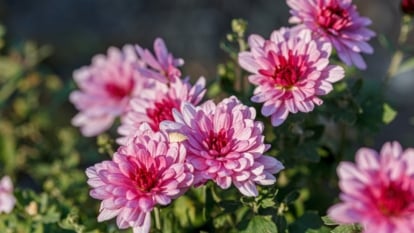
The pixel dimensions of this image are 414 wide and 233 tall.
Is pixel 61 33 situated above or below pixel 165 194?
above

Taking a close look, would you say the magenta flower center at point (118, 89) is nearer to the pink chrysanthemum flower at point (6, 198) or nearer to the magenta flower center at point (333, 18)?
the pink chrysanthemum flower at point (6, 198)

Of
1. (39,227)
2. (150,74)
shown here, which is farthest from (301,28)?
(39,227)

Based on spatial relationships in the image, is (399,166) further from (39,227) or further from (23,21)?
(23,21)

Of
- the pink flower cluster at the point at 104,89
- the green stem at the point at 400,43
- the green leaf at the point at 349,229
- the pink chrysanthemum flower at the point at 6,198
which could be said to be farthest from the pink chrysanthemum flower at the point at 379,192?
the pink flower cluster at the point at 104,89

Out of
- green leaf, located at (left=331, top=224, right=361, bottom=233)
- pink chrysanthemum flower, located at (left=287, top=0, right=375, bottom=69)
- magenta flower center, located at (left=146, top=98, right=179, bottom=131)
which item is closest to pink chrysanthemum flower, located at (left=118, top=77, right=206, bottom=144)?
magenta flower center, located at (left=146, top=98, right=179, bottom=131)

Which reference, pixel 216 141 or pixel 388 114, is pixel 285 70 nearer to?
pixel 216 141

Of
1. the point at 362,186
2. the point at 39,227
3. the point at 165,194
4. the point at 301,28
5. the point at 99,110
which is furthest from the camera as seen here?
the point at 99,110

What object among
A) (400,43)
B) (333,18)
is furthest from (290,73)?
(400,43)
